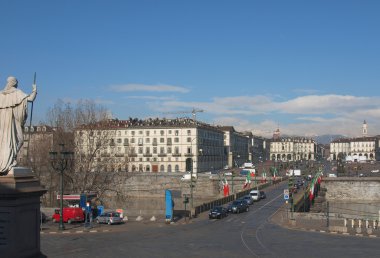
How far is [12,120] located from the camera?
14.3 m

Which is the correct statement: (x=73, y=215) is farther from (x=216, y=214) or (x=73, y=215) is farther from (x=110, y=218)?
(x=216, y=214)

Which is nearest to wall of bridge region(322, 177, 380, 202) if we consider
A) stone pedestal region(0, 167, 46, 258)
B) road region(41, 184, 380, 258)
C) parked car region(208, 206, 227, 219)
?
parked car region(208, 206, 227, 219)

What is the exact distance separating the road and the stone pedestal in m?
13.4

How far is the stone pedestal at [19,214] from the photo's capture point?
13.0 meters

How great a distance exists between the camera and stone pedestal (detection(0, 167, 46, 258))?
42.8 ft

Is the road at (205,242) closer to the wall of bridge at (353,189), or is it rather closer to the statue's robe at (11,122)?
the statue's robe at (11,122)

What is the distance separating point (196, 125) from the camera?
14725cm

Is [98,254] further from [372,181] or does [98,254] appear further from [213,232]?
[372,181]

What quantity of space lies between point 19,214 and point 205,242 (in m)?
20.7

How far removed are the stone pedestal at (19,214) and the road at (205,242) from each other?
13.4 metres

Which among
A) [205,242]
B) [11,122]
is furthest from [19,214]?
[205,242]

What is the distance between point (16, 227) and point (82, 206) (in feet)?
105

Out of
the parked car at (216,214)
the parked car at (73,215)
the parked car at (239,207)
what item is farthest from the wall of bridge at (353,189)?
the parked car at (73,215)

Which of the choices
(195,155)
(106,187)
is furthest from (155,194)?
(106,187)
